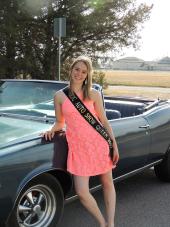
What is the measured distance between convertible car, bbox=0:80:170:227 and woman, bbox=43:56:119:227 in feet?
0.63

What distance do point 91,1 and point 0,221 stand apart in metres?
13.3

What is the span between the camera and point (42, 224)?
3801 mm

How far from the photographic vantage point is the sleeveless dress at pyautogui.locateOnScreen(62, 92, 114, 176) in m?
3.60

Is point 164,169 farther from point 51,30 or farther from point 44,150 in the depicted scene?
point 51,30

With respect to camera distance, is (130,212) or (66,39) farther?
(66,39)

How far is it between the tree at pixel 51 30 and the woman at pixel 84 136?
1108 centimetres

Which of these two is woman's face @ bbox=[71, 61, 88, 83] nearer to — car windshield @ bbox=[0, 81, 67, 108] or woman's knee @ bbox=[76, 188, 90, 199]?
woman's knee @ bbox=[76, 188, 90, 199]

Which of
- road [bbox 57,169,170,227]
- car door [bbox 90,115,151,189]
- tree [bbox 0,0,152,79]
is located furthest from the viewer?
tree [bbox 0,0,152,79]

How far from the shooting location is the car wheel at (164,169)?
18.7ft

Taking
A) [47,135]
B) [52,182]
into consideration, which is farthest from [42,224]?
[47,135]

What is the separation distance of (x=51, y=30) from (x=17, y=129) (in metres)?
12.1

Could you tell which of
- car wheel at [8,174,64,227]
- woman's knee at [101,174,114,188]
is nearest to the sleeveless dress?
woman's knee at [101,174,114,188]

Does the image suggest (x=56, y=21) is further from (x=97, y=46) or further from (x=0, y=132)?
(x=0, y=132)

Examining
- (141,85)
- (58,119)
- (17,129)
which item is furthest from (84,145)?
(141,85)
